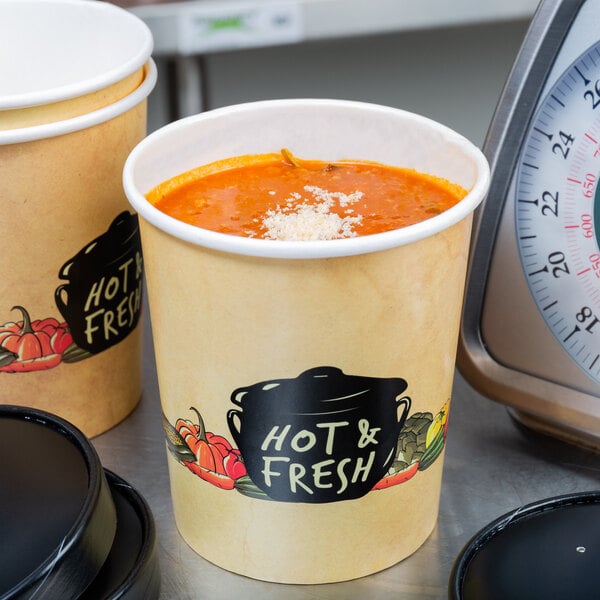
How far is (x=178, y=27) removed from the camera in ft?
4.93

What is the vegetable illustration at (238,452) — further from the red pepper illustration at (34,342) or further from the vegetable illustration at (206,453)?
the red pepper illustration at (34,342)

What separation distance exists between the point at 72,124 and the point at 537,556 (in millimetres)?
355

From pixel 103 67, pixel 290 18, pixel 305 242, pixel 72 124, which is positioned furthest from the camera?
pixel 290 18

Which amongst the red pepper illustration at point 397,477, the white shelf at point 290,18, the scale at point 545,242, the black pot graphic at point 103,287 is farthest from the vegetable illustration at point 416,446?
the white shelf at point 290,18

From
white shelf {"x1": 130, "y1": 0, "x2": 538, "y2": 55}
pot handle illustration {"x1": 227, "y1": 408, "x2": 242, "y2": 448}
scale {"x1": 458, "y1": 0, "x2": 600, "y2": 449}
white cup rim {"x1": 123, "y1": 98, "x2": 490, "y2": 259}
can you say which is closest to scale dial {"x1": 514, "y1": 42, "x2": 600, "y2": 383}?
scale {"x1": 458, "y1": 0, "x2": 600, "y2": 449}

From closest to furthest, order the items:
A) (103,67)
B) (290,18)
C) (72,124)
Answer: (72,124), (103,67), (290,18)

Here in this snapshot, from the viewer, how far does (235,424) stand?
0.53 m

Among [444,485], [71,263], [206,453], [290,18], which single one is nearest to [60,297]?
[71,263]

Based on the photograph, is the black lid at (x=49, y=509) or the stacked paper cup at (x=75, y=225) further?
the stacked paper cup at (x=75, y=225)

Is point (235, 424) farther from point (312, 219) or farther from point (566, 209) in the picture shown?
point (566, 209)

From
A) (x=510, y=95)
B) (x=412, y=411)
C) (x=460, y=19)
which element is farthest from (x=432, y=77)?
(x=412, y=411)

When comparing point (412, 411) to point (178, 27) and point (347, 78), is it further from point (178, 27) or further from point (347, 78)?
point (347, 78)

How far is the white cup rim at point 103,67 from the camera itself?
569 millimetres

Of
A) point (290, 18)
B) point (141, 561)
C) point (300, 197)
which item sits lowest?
point (290, 18)
